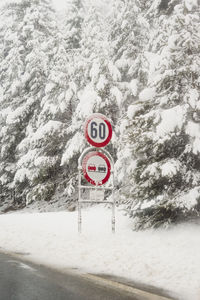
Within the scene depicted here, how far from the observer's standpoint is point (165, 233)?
9109mm

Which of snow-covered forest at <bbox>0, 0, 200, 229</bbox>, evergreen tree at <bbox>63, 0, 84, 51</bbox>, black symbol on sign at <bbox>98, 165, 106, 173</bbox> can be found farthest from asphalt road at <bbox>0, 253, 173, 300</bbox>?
evergreen tree at <bbox>63, 0, 84, 51</bbox>

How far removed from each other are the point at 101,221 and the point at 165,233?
11.0 ft

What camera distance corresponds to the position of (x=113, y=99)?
1872 centimetres

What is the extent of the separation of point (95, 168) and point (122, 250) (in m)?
2.35

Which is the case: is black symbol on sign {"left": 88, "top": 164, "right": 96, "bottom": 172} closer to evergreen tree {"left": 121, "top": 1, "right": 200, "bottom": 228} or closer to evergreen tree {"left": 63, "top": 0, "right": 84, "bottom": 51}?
evergreen tree {"left": 121, "top": 1, "right": 200, "bottom": 228}

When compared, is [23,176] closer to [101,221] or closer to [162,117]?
[101,221]

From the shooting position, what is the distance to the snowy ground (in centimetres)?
598

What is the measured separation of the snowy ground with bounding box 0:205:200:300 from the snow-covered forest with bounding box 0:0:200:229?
2.34 feet

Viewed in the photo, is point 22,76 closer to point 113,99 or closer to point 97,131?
point 113,99

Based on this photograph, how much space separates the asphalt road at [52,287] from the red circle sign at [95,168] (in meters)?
2.86

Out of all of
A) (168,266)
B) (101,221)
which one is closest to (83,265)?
(168,266)

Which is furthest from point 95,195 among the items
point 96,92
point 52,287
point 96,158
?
point 96,92

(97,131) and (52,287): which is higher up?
(97,131)

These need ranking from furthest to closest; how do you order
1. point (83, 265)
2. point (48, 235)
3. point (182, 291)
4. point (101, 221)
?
point (101, 221), point (48, 235), point (83, 265), point (182, 291)
